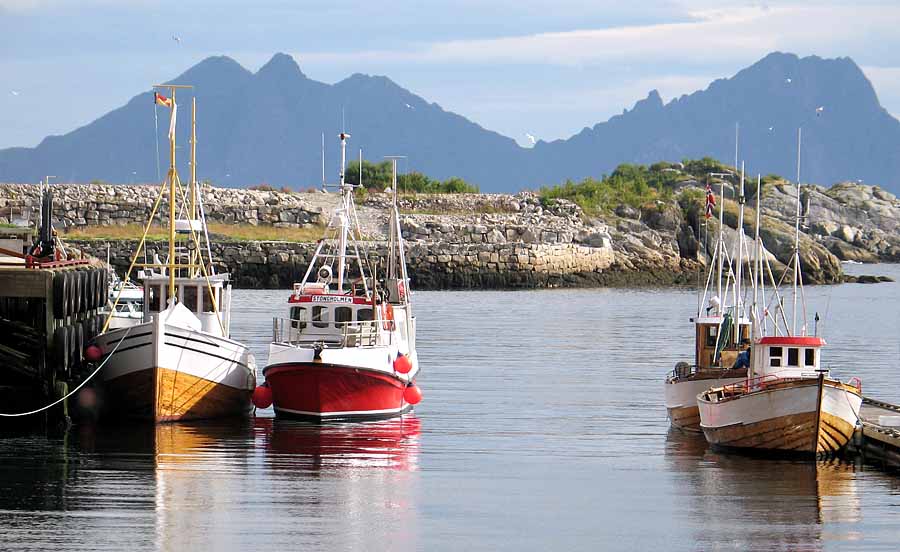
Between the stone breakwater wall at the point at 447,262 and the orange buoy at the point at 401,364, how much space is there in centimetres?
4303

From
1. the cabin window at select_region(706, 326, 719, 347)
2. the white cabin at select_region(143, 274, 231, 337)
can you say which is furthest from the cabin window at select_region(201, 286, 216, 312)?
the cabin window at select_region(706, 326, 719, 347)

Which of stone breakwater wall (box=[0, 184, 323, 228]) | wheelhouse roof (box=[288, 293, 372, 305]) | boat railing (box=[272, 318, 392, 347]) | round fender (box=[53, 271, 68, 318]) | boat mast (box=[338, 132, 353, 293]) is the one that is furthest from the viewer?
stone breakwater wall (box=[0, 184, 323, 228])

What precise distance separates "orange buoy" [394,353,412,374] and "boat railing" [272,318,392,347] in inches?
16.0

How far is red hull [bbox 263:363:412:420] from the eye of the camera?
25938 millimetres

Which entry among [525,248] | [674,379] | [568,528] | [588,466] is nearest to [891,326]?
[525,248]

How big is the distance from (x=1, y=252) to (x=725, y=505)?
15.7 metres

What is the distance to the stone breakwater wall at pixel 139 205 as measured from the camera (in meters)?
82.8

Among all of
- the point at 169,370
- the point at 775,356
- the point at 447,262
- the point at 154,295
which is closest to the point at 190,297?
the point at 154,295

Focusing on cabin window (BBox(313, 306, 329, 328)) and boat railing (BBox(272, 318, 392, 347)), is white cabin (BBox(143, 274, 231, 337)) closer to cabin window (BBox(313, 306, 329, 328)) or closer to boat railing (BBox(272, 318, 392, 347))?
boat railing (BBox(272, 318, 392, 347))

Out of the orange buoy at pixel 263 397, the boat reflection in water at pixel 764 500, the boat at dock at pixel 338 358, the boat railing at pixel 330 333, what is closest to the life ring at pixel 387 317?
the boat at dock at pixel 338 358

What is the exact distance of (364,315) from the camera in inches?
1077

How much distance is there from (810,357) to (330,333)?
857 centimetres

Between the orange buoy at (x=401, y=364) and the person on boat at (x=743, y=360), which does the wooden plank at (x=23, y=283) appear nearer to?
the orange buoy at (x=401, y=364)

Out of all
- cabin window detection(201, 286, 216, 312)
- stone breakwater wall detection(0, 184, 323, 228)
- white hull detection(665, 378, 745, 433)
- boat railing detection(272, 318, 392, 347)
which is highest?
stone breakwater wall detection(0, 184, 323, 228)
